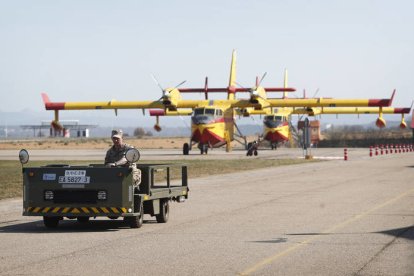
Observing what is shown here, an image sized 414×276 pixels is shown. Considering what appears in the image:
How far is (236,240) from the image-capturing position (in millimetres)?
13953

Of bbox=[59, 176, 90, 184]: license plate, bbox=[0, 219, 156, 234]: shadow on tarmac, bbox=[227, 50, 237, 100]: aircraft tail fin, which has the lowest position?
bbox=[0, 219, 156, 234]: shadow on tarmac

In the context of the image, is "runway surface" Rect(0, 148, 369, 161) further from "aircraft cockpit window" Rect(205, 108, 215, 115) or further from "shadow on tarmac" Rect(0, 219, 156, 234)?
"shadow on tarmac" Rect(0, 219, 156, 234)

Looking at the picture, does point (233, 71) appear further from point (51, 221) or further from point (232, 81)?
point (51, 221)

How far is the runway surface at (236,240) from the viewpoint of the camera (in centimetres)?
1111

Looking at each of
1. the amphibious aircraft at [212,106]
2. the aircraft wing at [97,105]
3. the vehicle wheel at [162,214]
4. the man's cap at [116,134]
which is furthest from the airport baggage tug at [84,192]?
the aircraft wing at [97,105]

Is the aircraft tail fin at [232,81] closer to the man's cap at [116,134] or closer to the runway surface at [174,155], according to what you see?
the runway surface at [174,155]

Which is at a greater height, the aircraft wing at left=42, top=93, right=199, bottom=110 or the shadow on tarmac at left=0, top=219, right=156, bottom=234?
the aircraft wing at left=42, top=93, right=199, bottom=110

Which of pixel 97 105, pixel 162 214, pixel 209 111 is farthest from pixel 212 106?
pixel 162 214

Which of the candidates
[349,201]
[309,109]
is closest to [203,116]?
[309,109]

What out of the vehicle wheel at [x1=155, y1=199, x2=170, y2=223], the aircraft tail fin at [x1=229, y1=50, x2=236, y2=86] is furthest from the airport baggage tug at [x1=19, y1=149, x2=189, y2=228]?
the aircraft tail fin at [x1=229, y1=50, x2=236, y2=86]

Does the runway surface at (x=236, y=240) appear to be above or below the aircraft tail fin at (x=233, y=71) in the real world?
below

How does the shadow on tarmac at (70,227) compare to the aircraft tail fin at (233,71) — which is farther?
the aircraft tail fin at (233,71)

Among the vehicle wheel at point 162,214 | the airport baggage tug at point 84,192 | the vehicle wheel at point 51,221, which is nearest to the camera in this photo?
the airport baggage tug at point 84,192

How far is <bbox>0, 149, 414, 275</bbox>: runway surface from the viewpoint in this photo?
1111 cm
